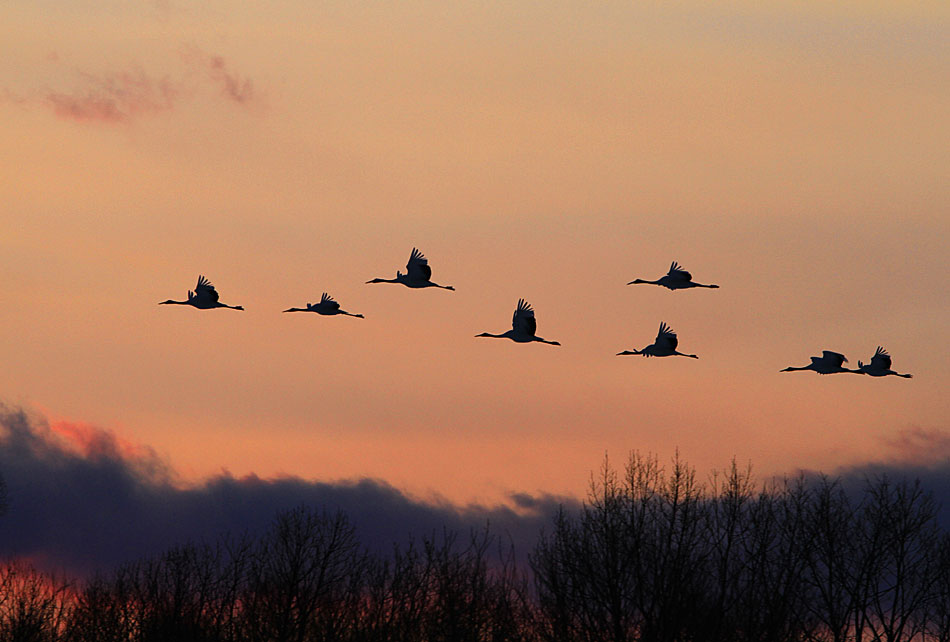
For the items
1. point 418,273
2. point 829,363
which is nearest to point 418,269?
point 418,273

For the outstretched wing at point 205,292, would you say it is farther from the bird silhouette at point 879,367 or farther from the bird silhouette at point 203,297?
the bird silhouette at point 879,367

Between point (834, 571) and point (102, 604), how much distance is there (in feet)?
105

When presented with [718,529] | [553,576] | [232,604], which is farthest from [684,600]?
[232,604]

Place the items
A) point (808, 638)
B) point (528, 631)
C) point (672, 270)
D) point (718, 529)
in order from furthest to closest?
point (718, 529) → point (808, 638) → point (528, 631) → point (672, 270)

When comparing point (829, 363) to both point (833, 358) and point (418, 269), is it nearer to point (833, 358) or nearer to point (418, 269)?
point (833, 358)

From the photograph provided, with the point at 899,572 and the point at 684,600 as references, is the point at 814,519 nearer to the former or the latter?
the point at 899,572

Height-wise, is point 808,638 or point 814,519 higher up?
point 814,519

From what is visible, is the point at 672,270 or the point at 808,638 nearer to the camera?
the point at 672,270

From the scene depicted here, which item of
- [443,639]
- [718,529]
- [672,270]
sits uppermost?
[672,270]

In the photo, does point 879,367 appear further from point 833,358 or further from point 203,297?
point 203,297

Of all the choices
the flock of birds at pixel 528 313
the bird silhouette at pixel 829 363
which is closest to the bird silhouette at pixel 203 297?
the flock of birds at pixel 528 313

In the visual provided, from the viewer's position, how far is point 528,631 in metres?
51.6

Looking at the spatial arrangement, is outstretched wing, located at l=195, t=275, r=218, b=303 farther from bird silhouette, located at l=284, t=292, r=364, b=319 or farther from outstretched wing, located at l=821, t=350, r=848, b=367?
outstretched wing, located at l=821, t=350, r=848, b=367

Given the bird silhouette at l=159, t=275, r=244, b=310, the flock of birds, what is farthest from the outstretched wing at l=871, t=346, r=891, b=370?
the bird silhouette at l=159, t=275, r=244, b=310
